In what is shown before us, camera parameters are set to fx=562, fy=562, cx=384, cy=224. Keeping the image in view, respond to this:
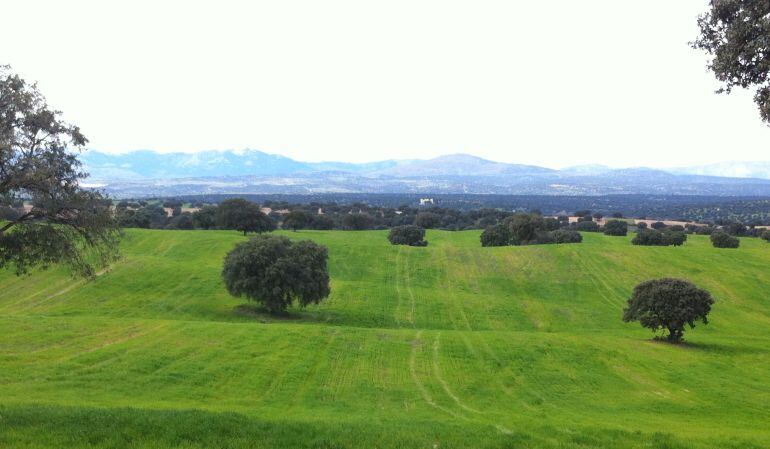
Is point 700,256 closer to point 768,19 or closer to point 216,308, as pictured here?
point 216,308

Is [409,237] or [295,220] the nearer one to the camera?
[409,237]

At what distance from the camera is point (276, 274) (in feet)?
191

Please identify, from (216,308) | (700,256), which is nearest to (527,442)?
(216,308)

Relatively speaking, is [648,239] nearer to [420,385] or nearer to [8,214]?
[420,385]

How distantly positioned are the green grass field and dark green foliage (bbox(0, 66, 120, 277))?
20.5ft

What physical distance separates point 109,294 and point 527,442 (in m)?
61.0

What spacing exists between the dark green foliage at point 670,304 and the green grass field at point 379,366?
2.50 metres

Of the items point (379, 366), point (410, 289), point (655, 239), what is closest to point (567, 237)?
point (655, 239)

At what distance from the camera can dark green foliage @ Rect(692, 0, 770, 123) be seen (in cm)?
1762

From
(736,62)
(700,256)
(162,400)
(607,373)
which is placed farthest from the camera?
(700,256)

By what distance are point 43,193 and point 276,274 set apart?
36.9 m

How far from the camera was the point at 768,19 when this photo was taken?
56.0 feet

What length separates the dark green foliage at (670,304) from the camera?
164 feet

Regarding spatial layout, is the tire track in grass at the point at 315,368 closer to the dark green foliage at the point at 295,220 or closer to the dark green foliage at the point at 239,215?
the dark green foliage at the point at 239,215
